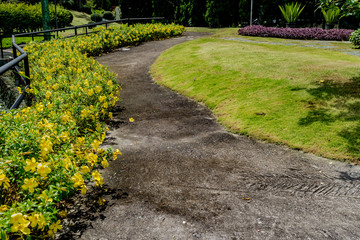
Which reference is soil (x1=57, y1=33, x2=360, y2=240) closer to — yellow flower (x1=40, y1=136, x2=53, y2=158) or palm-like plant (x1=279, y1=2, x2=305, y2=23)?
yellow flower (x1=40, y1=136, x2=53, y2=158)

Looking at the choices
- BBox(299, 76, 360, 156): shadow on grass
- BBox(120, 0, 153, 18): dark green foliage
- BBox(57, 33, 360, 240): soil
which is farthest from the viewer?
BBox(120, 0, 153, 18): dark green foliage

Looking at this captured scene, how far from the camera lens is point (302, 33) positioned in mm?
16734

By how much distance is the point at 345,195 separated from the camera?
4148 millimetres

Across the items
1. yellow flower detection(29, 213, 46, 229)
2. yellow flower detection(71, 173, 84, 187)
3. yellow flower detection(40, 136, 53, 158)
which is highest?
yellow flower detection(40, 136, 53, 158)

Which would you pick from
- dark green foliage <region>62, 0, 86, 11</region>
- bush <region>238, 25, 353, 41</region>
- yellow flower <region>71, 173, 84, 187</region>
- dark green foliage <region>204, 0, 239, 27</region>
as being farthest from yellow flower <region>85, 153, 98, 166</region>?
dark green foliage <region>62, 0, 86, 11</region>

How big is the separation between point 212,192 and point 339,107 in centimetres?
390

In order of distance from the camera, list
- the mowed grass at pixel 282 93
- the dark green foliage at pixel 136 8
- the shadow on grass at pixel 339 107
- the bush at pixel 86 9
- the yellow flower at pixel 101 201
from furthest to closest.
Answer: the bush at pixel 86 9 → the dark green foliage at pixel 136 8 → the mowed grass at pixel 282 93 → the shadow on grass at pixel 339 107 → the yellow flower at pixel 101 201

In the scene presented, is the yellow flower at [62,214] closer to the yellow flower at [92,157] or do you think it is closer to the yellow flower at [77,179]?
the yellow flower at [77,179]

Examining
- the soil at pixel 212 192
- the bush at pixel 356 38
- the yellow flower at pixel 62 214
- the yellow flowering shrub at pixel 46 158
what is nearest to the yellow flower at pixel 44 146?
the yellow flowering shrub at pixel 46 158

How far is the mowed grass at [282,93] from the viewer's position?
19.0 ft

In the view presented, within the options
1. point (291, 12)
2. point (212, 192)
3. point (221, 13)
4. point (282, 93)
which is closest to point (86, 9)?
point (221, 13)

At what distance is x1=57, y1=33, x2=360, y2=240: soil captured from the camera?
3463 millimetres

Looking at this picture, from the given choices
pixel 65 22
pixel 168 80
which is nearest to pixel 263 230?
pixel 168 80

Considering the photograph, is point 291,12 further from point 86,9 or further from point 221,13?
point 86,9
